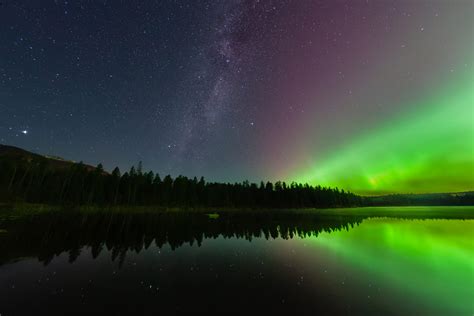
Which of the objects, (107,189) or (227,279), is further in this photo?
(107,189)

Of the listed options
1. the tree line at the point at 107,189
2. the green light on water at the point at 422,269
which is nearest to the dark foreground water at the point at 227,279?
the green light on water at the point at 422,269

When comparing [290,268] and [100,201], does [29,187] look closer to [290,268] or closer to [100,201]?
[100,201]

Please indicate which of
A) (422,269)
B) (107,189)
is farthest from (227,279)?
(107,189)

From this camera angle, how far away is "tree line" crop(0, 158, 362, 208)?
294ft

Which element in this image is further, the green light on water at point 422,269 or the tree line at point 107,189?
the tree line at point 107,189

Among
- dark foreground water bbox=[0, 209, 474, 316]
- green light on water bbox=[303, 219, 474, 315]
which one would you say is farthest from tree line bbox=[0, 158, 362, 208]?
green light on water bbox=[303, 219, 474, 315]

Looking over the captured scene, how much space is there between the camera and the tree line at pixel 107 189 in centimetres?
8956

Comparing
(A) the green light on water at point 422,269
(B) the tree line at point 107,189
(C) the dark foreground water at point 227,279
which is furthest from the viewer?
(B) the tree line at point 107,189

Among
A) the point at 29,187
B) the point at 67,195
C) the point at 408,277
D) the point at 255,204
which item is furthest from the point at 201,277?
the point at 255,204

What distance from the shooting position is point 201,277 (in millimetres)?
16266

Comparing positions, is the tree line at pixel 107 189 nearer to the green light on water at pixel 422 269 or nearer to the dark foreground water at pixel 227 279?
the dark foreground water at pixel 227 279

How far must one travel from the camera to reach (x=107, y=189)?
9875 cm

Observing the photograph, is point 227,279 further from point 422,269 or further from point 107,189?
point 107,189

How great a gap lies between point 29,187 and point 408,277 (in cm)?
11908
